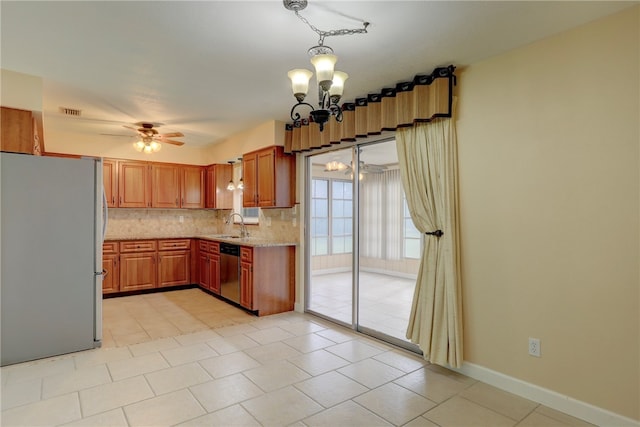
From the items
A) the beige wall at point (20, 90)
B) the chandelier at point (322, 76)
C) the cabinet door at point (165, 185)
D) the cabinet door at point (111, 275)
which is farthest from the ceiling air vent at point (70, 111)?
the chandelier at point (322, 76)

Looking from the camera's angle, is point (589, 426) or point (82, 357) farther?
point (82, 357)

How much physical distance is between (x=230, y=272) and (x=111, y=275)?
6.85 ft

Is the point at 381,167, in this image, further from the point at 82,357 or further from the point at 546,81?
the point at 82,357

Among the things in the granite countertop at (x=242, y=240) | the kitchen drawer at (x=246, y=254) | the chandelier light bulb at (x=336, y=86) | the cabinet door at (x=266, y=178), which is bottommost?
the kitchen drawer at (x=246, y=254)

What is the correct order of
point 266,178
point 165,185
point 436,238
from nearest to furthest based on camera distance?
point 436,238 → point 266,178 → point 165,185

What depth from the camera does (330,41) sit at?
2.60 meters

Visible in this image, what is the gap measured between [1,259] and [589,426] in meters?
4.73

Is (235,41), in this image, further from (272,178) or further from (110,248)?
(110,248)

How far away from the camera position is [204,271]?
19.6 feet

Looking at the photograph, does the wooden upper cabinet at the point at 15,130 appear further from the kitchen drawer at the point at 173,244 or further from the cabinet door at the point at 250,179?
the kitchen drawer at the point at 173,244

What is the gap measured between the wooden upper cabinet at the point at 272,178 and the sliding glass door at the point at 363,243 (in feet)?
0.99

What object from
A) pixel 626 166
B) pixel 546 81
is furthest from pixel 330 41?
pixel 626 166

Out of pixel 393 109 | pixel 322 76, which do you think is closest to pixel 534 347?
pixel 393 109

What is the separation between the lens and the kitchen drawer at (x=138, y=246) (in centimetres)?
569
